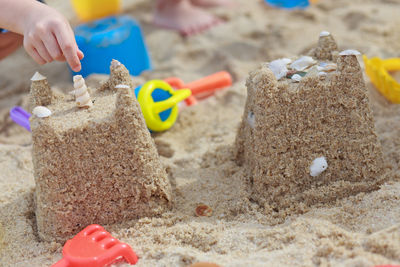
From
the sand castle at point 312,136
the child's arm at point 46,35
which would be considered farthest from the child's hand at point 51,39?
the sand castle at point 312,136

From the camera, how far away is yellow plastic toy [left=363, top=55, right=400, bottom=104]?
1.83m

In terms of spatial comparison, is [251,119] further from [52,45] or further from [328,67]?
[52,45]

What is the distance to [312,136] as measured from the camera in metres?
1.31

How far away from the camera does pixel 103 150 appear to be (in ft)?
4.04

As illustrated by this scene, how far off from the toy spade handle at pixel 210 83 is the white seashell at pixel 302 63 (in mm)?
739

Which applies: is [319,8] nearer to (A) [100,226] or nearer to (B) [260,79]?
(B) [260,79]

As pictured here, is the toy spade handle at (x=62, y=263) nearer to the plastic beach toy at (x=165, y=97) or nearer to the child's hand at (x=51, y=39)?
the child's hand at (x=51, y=39)

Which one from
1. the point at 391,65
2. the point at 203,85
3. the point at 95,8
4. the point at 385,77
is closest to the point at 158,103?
the point at 203,85

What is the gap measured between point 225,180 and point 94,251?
527 mm

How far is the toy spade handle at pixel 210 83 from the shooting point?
2.06 m

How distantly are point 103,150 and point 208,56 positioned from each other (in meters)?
1.41

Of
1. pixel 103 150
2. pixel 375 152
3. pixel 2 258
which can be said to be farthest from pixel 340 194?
pixel 2 258

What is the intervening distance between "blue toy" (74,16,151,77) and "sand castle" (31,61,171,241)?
84 centimetres

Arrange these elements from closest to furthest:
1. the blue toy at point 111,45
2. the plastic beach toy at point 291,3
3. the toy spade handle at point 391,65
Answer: the toy spade handle at point 391,65
the blue toy at point 111,45
the plastic beach toy at point 291,3
